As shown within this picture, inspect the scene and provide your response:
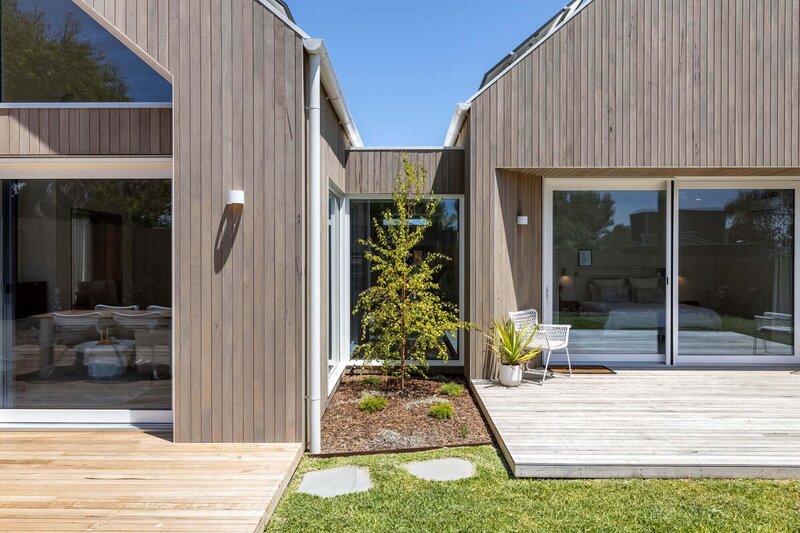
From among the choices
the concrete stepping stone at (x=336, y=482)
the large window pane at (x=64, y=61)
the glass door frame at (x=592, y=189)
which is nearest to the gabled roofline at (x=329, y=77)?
the large window pane at (x=64, y=61)

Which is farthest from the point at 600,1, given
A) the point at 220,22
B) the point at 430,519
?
the point at 430,519

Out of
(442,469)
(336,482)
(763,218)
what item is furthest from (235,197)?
(763,218)

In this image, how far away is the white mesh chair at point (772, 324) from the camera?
21.3ft

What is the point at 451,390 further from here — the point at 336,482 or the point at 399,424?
the point at 336,482

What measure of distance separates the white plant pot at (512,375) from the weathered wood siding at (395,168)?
2668mm

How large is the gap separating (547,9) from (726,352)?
7.44m

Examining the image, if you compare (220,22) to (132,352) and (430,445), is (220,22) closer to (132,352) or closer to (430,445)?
(132,352)

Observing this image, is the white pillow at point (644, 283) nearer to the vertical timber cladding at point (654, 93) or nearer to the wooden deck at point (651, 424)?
the wooden deck at point (651, 424)

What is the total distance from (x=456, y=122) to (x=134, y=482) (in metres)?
5.69

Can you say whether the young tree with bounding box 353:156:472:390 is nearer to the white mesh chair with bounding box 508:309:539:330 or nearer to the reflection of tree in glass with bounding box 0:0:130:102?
the white mesh chair with bounding box 508:309:539:330

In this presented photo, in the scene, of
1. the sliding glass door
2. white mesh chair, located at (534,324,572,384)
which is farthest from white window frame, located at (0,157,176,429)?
the sliding glass door

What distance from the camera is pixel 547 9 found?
9.21 m

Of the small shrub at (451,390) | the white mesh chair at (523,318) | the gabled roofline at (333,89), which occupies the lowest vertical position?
the small shrub at (451,390)

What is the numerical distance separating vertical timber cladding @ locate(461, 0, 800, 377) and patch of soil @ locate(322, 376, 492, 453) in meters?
1.96
